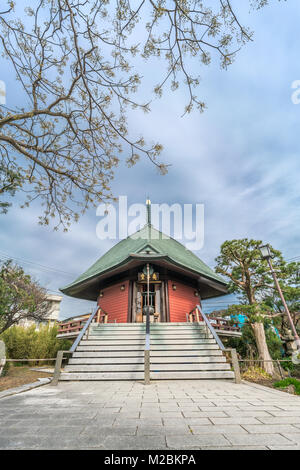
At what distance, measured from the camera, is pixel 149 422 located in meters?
2.41

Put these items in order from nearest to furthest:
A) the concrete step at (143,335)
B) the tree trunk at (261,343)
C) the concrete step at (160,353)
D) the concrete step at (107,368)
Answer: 1. the concrete step at (107,368)
2. the concrete step at (160,353)
3. the concrete step at (143,335)
4. the tree trunk at (261,343)

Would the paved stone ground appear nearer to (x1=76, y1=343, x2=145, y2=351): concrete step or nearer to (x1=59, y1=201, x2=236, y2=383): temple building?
(x1=59, y1=201, x2=236, y2=383): temple building

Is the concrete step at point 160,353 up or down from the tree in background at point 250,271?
down

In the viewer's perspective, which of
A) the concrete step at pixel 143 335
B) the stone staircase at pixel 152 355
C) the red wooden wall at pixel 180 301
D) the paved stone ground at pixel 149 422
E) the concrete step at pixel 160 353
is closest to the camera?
the paved stone ground at pixel 149 422

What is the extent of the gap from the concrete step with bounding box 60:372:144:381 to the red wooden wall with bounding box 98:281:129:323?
588cm

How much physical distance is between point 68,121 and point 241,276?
10.3 m

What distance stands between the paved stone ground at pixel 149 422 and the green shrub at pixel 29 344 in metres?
8.69

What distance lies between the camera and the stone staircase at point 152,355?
19.6ft

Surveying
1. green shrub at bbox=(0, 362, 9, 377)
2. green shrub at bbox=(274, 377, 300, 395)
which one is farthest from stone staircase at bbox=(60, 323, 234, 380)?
green shrub at bbox=(0, 362, 9, 377)

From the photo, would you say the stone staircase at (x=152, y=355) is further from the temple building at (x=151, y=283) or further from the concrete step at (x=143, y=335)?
the temple building at (x=151, y=283)

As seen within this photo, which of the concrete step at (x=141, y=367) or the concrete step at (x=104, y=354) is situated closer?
the concrete step at (x=141, y=367)

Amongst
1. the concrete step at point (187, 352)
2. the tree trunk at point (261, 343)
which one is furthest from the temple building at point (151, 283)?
the concrete step at point (187, 352)

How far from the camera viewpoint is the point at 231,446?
1815mm
